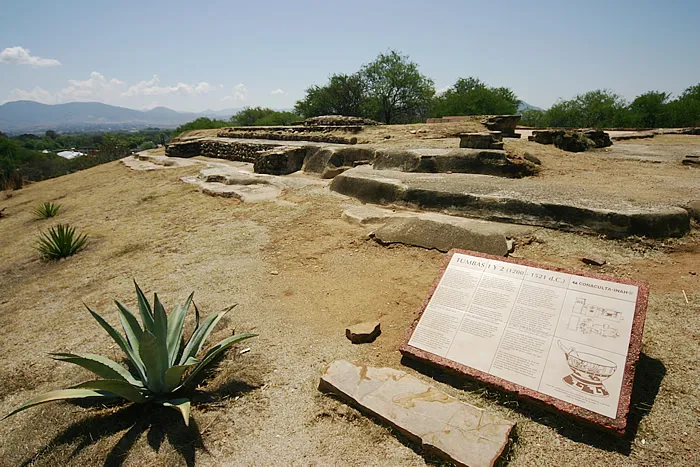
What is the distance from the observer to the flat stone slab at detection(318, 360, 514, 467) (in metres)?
1.80

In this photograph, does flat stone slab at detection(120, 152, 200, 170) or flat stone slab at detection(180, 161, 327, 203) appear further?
flat stone slab at detection(120, 152, 200, 170)

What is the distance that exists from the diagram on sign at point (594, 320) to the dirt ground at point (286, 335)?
404 millimetres

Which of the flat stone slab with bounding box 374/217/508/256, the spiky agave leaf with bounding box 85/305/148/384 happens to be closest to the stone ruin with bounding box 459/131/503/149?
the flat stone slab with bounding box 374/217/508/256

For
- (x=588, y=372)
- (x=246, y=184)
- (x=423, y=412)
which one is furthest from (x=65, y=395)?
(x=246, y=184)

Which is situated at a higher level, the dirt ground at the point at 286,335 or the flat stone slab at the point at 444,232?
the flat stone slab at the point at 444,232

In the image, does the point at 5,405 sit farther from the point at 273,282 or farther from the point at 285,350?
the point at 273,282

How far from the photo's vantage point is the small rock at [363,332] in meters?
2.84

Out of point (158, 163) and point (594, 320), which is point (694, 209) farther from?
point (158, 163)

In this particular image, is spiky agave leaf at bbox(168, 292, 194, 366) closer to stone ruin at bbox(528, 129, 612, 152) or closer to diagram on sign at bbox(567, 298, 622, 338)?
diagram on sign at bbox(567, 298, 622, 338)

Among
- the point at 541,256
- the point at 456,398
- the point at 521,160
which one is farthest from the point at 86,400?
the point at 521,160

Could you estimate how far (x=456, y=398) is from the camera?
2.18 metres

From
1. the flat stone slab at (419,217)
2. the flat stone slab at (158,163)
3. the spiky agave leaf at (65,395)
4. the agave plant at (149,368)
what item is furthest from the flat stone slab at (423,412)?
the flat stone slab at (158,163)

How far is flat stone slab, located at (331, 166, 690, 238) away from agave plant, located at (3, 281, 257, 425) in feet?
11.1

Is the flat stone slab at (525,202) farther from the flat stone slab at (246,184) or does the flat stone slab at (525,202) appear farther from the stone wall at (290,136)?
the stone wall at (290,136)
